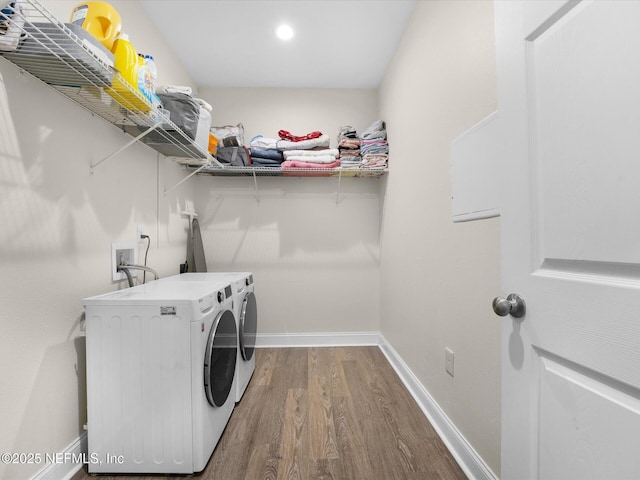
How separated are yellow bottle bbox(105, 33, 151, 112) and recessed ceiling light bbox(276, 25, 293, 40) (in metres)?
1.22

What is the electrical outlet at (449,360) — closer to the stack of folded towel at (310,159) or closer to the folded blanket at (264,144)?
the stack of folded towel at (310,159)

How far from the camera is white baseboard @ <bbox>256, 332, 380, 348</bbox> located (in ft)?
9.50

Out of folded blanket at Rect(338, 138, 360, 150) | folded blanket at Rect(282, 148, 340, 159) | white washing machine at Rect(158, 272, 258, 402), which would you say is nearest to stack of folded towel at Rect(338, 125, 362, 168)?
folded blanket at Rect(338, 138, 360, 150)

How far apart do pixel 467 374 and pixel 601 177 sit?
1.12 meters

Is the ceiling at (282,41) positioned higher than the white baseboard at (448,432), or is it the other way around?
the ceiling at (282,41)

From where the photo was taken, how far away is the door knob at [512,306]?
0.68 m

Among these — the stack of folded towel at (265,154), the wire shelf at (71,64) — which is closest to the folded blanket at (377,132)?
the stack of folded towel at (265,154)

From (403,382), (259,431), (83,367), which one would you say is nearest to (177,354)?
(83,367)

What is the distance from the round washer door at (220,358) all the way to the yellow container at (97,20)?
1.28 m

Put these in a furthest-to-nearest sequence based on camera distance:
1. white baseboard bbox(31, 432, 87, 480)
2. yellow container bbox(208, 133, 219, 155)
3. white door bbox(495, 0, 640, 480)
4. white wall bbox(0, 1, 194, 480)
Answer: yellow container bbox(208, 133, 219, 155), white baseboard bbox(31, 432, 87, 480), white wall bbox(0, 1, 194, 480), white door bbox(495, 0, 640, 480)

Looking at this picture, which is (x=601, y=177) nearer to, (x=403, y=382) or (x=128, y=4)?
(x=403, y=382)

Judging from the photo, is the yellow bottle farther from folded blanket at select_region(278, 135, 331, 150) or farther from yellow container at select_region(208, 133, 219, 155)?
folded blanket at select_region(278, 135, 331, 150)

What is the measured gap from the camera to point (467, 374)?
136 cm

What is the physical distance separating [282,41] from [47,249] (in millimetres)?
2062
